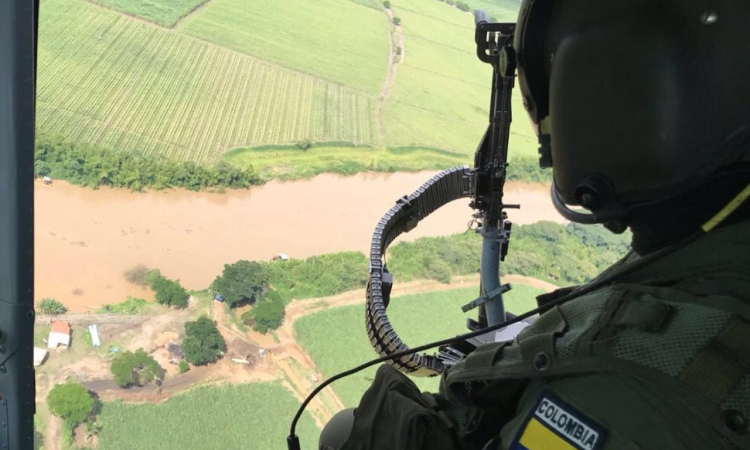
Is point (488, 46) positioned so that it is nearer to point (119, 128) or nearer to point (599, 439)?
point (599, 439)

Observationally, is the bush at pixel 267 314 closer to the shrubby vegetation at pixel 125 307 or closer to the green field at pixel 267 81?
the shrubby vegetation at pixel 125 307

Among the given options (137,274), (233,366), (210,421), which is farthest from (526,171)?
(137,274)

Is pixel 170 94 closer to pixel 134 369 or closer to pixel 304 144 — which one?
pixel 304 144

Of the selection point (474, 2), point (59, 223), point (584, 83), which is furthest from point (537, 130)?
point (474, 2)

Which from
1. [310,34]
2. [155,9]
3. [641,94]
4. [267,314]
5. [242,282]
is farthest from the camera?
[310,34]

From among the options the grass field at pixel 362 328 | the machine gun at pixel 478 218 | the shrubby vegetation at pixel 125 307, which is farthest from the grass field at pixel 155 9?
the machine gun at pixel 478 218

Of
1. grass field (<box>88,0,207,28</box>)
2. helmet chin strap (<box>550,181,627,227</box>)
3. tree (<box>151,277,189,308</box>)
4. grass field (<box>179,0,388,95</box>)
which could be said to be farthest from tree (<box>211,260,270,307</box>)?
helmet chin strap (<box>550,181,627,227</box>)

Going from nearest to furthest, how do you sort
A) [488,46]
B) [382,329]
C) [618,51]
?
[618,51]
[488,46]
[382,329]

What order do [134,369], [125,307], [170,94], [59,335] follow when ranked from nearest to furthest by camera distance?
[59,335]
[134,369]
[125,307]
[170,94]
